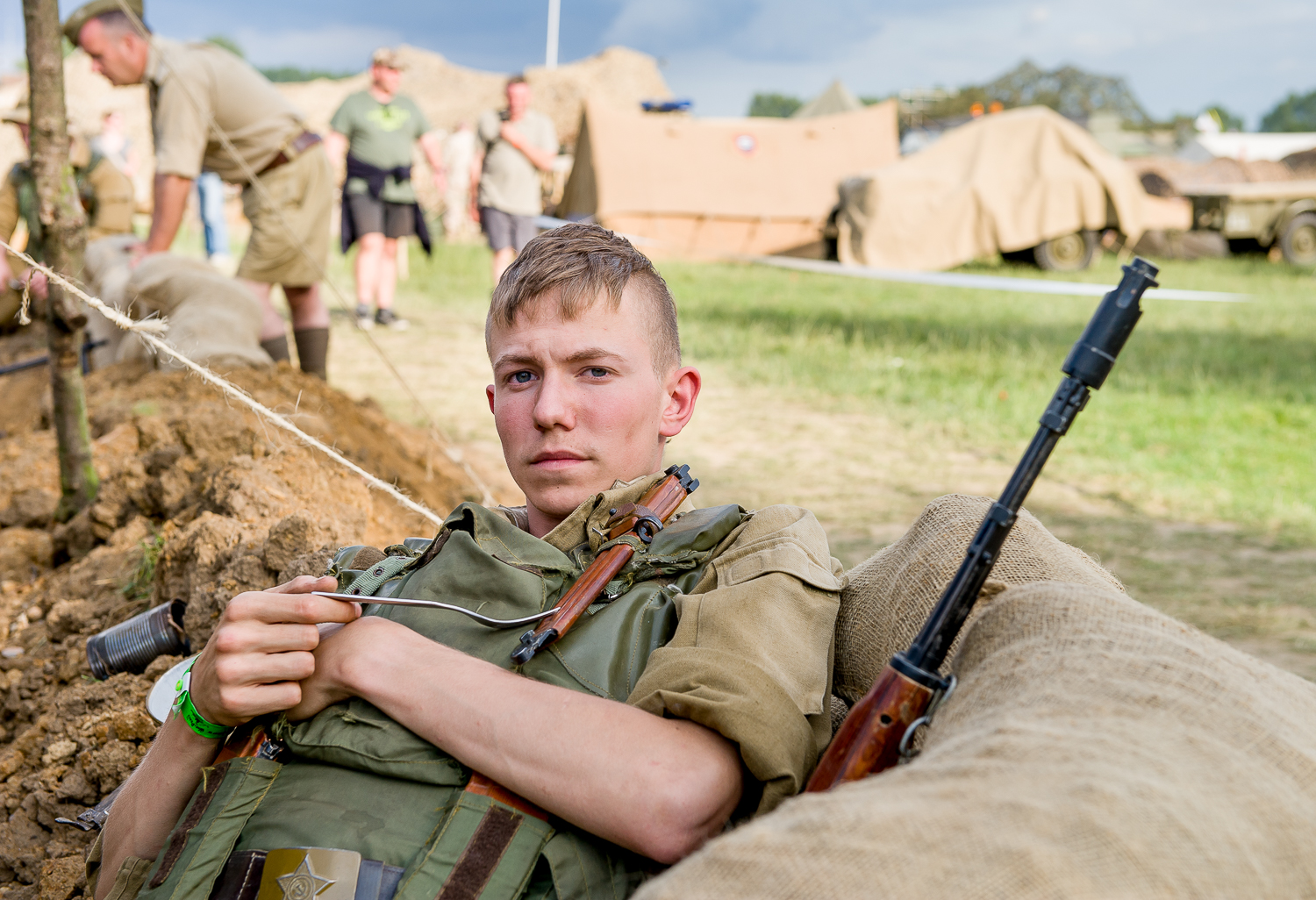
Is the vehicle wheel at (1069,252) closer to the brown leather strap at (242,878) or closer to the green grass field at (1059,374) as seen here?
the green grass field at (1059,374)

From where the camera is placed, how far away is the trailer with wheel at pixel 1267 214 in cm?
1758

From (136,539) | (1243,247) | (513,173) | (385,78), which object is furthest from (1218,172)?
(136,539)

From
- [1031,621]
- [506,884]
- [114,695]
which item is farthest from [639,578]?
[114,695]

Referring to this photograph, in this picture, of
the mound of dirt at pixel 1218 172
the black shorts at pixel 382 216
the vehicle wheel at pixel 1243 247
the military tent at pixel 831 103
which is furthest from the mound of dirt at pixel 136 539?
the military tent at pixel 831 103

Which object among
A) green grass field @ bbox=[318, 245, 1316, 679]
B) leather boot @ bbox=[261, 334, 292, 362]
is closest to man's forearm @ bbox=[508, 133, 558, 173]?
green grass field @ bbox=[318, 245, 1316, 679]

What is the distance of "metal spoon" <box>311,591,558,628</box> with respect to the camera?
1.53 metres

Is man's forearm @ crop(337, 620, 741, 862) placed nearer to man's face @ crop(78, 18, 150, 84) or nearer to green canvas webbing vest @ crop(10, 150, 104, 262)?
green canvas webbing vest @ crop(10, 150, 104, 262)

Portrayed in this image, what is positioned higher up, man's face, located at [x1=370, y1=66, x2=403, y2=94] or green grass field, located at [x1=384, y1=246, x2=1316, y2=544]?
man's face, located at [x1=370, y1=66, x2=403, y2=94]

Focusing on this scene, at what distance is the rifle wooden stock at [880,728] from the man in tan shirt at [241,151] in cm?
462

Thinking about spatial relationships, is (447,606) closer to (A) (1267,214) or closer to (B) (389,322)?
(B) (389,322)

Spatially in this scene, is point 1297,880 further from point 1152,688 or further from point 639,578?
point 639,578

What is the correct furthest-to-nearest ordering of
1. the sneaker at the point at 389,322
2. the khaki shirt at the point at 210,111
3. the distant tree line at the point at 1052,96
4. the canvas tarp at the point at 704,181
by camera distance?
the distant tree line at the point at 1052,96
the canvas tarp at the point at 704,181
the sneaker at the point at 389,322
the khaki shirt at the point at 210,111

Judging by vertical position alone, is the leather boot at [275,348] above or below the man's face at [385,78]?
below

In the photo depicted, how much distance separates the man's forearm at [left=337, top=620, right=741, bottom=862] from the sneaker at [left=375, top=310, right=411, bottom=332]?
30.0 feet
